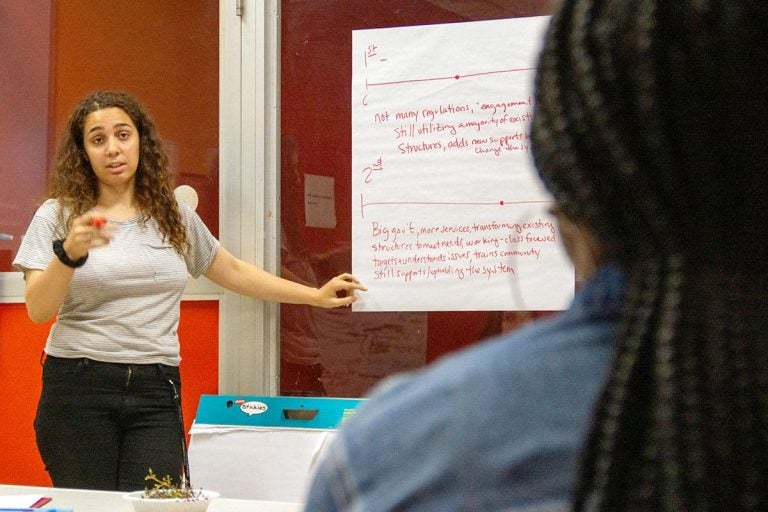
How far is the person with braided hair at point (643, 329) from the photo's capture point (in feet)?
1.73

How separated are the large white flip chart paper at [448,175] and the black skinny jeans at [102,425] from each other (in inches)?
27.7

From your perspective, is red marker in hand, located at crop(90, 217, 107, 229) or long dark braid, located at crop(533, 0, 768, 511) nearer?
long dark braid, located at crop(533, 0, 768, 511)

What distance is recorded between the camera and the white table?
186 centimetres

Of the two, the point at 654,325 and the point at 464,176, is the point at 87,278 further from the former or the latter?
the point at 654,325

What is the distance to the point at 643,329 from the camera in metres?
0.54

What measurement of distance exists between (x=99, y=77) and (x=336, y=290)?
1.17m

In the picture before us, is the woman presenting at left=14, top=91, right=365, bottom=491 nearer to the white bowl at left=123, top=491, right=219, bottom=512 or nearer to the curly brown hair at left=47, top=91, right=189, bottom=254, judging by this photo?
the curly brown hair at left=47, top=91, right=189, bottom=254

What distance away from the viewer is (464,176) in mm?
2916

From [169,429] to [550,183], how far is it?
7.57 feet

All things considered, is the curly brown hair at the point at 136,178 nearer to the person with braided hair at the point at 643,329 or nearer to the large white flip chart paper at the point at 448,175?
the large white flip chart paper at the point at 448,175

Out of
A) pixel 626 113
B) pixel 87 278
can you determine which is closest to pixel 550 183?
pixel 626 113

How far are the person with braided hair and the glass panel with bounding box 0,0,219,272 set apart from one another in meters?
2.73

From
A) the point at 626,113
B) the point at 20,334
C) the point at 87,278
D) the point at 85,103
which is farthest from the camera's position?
the point at 20,334

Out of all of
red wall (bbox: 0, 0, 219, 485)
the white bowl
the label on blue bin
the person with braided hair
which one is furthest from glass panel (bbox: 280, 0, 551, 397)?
the person with braided hair
